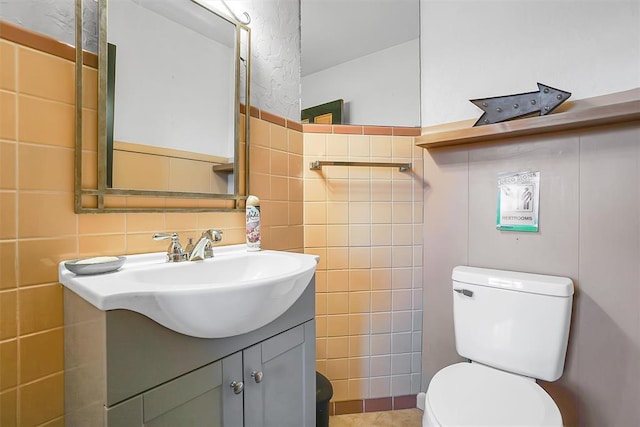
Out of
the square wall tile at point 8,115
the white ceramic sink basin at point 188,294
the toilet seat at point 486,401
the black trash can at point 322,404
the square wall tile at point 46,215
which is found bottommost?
the black trash can at point 322,404

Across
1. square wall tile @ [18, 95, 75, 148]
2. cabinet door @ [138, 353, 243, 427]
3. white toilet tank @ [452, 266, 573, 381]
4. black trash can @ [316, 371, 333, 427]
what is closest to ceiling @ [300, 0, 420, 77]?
square wall tile @ [18, 95, 75, 148]

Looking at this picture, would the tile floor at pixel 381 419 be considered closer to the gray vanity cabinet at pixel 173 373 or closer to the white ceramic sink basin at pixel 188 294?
the gray vanity cabinet at pixel 173 373

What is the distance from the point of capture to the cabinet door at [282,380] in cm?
84

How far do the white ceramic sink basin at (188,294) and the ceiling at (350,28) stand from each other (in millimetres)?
1202

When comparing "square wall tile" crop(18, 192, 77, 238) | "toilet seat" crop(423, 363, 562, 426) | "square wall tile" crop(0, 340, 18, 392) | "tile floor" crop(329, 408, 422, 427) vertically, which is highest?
"square wall tile" crop(18, 192, 77, 238)

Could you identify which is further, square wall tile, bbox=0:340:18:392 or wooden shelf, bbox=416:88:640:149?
wooden shelf, bbox=416:88:640:149

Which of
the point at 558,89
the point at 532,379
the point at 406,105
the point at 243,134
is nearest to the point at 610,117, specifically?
the point at 558,89

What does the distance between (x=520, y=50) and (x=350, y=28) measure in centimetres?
87

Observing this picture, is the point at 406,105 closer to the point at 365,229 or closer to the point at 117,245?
the point at 365,229

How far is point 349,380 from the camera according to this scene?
162 centimetres

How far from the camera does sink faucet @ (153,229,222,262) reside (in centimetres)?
96

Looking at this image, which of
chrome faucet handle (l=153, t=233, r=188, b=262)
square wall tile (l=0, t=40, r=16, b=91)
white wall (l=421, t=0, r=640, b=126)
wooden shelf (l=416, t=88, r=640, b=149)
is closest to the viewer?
square wall tile (l=0, t=40, r=16, b=91)

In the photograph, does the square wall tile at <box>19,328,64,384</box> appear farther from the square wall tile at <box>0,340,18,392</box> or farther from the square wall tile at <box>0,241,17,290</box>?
the square wall tile at <box>0,241,17,290</box>

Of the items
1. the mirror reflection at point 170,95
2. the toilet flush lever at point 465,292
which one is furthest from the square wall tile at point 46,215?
the toilet flush lever at point 465,292
